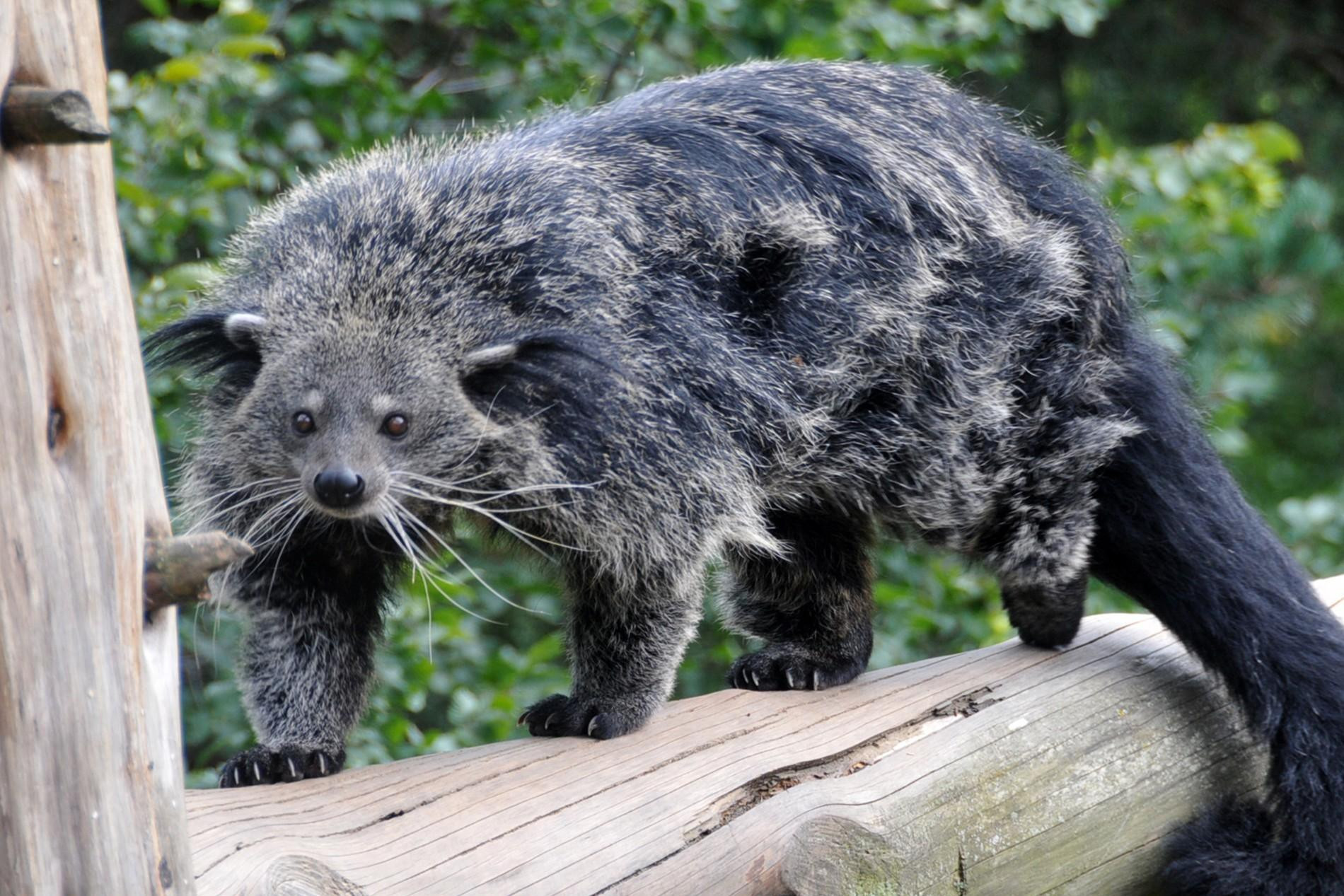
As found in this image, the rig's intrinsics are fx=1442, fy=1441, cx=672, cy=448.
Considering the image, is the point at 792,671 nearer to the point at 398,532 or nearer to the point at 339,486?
the point at 398,532

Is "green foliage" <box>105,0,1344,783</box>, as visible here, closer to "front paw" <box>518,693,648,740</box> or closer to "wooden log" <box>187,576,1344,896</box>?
"front paw" <box>518,693,648,740</box>

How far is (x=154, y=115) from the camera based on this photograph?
4.14 m

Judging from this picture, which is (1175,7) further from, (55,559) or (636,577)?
(55,559)

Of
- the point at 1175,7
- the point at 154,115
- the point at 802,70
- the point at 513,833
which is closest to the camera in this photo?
the point at 513,833

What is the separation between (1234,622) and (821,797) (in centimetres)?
117

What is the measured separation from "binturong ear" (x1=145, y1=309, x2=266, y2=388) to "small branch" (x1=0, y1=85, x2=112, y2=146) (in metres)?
1.26

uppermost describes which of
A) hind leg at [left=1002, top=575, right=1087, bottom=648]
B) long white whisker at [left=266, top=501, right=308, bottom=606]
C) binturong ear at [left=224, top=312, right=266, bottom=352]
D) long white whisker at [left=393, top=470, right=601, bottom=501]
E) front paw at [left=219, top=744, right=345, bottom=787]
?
binturong ear at [left=224, top=312, right=266, bottom=352]

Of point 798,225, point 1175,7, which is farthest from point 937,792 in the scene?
point 1175,7

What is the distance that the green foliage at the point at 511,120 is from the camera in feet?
13.9

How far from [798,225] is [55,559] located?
6.42 ft

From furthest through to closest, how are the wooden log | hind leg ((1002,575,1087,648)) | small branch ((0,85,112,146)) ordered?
hind leg ((1002,575,1087,648)), the wooden log, small branch ((0,85,112,146))

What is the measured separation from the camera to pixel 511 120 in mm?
4969

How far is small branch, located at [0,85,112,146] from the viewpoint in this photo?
1.89 meters

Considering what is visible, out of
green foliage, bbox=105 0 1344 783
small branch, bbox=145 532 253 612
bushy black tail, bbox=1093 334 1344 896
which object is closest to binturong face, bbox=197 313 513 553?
green foliage, bbox=105 0 1344 783
